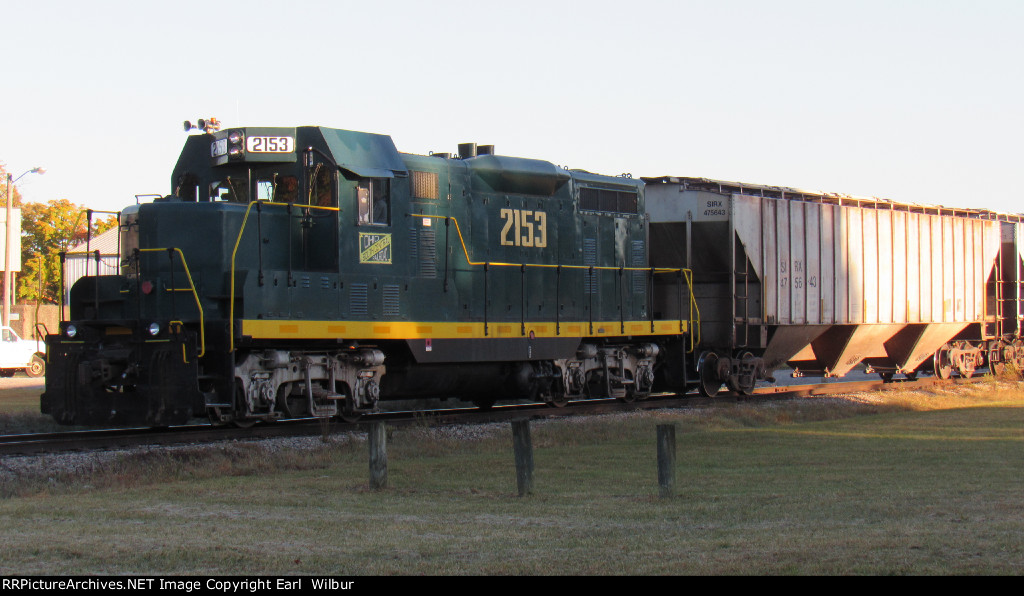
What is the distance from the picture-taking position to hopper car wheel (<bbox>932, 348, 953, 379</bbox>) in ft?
84.4

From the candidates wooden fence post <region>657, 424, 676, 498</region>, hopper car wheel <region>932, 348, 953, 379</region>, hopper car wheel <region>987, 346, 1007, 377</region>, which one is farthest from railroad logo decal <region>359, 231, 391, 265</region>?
hopper car wheel <region>987, 346, 1007, 377</region>

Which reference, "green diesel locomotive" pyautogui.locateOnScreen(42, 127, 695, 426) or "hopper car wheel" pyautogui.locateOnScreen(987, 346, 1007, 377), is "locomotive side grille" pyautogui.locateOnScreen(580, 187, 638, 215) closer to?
"green diesel locomotive" pyautogui.locateOnScreen(42, 127, 695, 426)

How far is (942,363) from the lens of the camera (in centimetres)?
2592

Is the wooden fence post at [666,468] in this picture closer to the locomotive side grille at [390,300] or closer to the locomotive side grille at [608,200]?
the locomotive side grille at [390,300]

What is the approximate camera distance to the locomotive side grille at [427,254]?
15.4 m

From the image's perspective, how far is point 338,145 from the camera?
14297 millimetres

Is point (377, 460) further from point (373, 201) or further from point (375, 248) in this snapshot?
point (373, 201)

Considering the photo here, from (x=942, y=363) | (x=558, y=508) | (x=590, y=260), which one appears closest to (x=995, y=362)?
(x=942, y=363)

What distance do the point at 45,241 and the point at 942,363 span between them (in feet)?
169

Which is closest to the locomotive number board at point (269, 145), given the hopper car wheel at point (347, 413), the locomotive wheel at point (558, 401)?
the hopper car wheel at point (347, 413)

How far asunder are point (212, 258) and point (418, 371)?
3591 mm

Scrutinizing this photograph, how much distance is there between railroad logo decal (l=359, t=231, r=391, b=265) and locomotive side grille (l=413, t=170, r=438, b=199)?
0.97 metres
